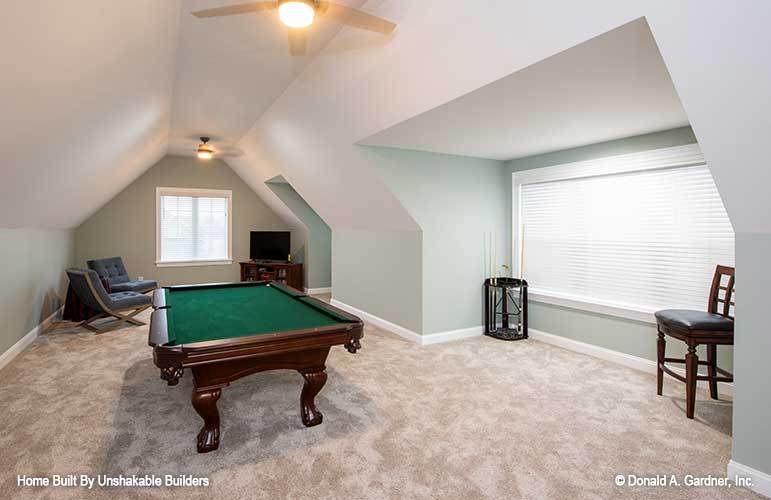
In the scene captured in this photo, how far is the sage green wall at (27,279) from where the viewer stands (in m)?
4.02

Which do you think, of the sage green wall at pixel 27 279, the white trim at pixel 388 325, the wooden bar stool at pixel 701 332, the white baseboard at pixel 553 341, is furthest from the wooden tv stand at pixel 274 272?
the wooden bar stool at pixel 701 332

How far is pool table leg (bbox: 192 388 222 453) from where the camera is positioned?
2404mm

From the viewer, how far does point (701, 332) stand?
2.78 metres

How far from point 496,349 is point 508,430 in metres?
1.82

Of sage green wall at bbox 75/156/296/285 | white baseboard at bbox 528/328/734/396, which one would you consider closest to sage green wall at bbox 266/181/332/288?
sage green wall at bbox 75/156/296/285

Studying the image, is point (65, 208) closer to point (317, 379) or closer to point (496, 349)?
point (317, 379)

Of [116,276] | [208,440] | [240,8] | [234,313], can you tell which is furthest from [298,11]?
[116,276]

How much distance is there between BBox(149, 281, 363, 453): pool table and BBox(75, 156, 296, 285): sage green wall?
17.1 feet

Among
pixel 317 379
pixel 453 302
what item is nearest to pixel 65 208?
pixel 317 379

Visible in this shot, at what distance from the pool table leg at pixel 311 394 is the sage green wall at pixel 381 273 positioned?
6.99ft

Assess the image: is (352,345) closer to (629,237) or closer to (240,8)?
(240,8)

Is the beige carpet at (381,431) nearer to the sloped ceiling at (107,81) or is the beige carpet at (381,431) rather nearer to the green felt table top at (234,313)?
the green felt table top at (234,313)

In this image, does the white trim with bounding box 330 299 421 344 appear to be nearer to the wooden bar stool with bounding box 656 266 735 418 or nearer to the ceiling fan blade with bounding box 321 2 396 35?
the wooden bar stool with bounding box 656 266 735 418

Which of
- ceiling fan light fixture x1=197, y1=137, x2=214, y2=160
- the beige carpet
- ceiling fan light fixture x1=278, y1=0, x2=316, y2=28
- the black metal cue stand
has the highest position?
ceiling fan light fixture x1=197, y1=137, x2=214, y2=160
